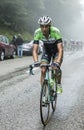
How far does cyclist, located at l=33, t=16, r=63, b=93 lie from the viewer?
8.40 meters

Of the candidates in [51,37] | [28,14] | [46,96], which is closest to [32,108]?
[46,96]

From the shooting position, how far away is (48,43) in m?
8.91

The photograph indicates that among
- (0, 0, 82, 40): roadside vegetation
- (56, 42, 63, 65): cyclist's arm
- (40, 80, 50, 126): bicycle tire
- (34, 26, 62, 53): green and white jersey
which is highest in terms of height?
(34, 26, 62, 53): green and white jersey

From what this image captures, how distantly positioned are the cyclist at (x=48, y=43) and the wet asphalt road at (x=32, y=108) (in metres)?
0.72

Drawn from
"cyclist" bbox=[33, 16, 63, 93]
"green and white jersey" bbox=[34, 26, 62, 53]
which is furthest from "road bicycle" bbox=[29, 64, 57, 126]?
"green and white jersey" bbox=[34, 26, 62, 53]

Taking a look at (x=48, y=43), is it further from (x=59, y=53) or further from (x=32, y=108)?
(x=32, y=108)

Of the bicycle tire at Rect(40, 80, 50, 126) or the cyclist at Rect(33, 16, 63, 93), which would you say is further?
the cyclist at Rect(33, 16, 63, 93)

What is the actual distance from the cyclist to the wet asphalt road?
0.72m

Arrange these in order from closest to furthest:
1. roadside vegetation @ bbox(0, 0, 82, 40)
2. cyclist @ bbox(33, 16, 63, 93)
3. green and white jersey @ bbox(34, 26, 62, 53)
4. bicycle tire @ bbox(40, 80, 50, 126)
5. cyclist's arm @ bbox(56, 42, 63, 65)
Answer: bicycle tire @ bbox(40, 80, 50, 126)
cyclist @ bbox(33, 16, 63, 93)
cyclist's arm @ bbox(56, 42, 63, 65)
green and white jersey @ bbox(34, 26, 62, 53)
roadside vegetation @ bbox(0, 0, 82, 40)

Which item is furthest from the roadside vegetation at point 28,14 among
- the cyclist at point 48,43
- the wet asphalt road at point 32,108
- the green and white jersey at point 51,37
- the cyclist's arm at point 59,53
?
the cyclist's arm at point 59,53

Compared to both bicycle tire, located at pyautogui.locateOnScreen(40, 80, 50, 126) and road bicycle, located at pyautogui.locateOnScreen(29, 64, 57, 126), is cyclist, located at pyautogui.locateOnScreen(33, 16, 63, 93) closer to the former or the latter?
road bicycle, located at pyautogui.locateOnScreen(29, 64, 57, 126)

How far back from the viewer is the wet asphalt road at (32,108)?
26.3 ft

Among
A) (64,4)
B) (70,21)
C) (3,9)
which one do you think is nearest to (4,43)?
(3,9)

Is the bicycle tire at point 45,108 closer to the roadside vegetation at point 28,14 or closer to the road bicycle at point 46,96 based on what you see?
the road bicycle at point 46,96
